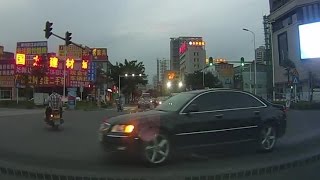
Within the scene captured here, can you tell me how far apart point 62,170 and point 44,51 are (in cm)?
7117

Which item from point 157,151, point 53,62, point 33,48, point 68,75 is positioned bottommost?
point 157,151

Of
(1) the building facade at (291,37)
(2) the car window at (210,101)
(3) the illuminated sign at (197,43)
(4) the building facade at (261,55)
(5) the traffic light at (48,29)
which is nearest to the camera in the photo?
(2) the car window at (210,101)

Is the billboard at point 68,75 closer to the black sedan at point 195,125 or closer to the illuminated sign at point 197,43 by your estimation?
the illuminated sign at point 197,43

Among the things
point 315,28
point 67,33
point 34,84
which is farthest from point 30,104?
point 315,28

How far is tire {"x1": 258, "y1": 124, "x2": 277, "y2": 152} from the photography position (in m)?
11.6

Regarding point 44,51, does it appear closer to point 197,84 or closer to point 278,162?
point 197,84

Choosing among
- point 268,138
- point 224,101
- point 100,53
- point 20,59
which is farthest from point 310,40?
point 100,53

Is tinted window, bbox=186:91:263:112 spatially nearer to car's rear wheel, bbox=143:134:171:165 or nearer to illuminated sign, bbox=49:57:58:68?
car's rear wheel, bbox=143:134:171:165

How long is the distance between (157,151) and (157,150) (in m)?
0.02

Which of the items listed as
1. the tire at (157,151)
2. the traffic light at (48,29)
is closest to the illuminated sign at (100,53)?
the traffic light at (48,29)

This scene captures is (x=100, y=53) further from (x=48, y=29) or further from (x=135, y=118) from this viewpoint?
(x=135, y=118)

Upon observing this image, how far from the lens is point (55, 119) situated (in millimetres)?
19891

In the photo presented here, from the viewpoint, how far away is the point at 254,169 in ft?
30.1

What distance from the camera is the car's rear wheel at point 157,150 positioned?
385 inches
